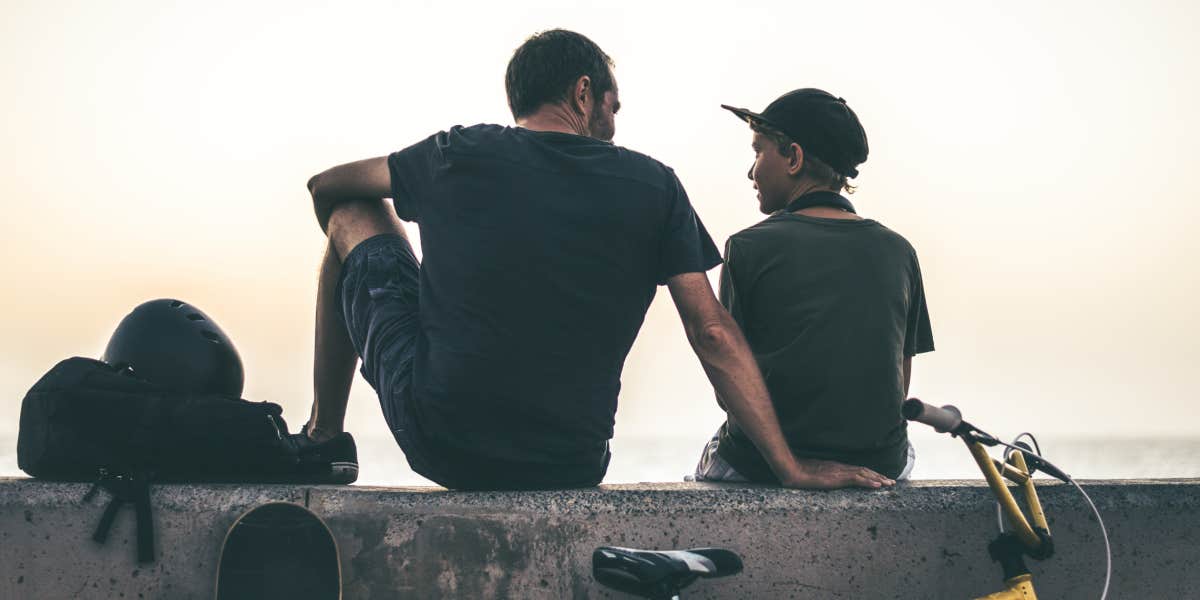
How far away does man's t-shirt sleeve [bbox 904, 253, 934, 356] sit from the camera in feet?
12.3

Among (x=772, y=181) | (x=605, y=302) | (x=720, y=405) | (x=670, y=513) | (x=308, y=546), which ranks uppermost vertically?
(x=772, y=181)

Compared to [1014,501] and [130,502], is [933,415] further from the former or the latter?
[130,502]

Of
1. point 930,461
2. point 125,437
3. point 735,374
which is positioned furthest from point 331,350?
point 930,461

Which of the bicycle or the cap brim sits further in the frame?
the cap brim

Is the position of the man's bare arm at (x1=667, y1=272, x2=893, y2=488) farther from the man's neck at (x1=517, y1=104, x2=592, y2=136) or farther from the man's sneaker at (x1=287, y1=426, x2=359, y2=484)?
the man's sneaker at (x1=287, y1=426, x2=359, y2=484)

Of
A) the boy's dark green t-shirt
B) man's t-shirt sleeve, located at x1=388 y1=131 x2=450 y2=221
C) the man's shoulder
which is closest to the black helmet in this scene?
man's t-shirt sleeve, located at x1=388 y1=131 x2=450 y2=221

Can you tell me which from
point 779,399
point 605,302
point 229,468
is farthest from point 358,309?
point 779,399

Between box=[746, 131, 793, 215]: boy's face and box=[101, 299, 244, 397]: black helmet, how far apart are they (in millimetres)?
2064

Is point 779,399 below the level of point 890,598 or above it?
above

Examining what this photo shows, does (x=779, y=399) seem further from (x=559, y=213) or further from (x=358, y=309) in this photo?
(x=358, y=309)

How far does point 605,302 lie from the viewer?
10.4 ft

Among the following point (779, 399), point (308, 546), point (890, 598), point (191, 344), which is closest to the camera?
point (308, 546)

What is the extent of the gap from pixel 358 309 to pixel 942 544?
1.95m

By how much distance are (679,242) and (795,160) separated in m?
0.82
